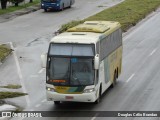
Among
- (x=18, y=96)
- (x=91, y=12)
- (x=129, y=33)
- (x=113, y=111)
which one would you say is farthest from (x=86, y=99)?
(x=91, y=12)

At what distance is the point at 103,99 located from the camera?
25125mm

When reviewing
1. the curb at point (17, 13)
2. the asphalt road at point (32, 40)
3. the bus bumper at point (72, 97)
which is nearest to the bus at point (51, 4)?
the asphalt road at point (32, 40)

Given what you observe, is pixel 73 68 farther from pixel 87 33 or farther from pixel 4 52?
pixel 4 52

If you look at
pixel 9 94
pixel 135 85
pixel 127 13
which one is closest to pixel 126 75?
pixel 135 85

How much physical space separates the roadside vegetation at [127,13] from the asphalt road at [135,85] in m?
5.41

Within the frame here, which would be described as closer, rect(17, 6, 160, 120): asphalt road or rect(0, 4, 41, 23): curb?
rect(17, 6, 160, 120): asphalt road

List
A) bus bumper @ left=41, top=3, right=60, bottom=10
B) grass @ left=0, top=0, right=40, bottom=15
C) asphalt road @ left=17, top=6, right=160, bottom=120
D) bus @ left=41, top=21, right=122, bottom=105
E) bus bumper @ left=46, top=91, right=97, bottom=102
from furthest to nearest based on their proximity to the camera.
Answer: bus bumper @ left=41, top=3, right=60, bottom=10, grass @ left=0, top=0, right=40, bottom=15, asphalt road @ left=17, top=6, right=160, bottom=120, bus @ left=41, top=21, right=122, bottom=105, bus bumper @ left=46, top=91, right=97, bottom=102

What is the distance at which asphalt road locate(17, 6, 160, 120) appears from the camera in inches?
928

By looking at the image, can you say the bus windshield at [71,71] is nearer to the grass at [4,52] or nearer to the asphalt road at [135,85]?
the asphalt road at [135,85]

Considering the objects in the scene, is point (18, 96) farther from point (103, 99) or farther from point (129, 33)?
point (129, 33)

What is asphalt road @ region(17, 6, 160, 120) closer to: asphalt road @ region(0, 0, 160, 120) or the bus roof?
asphalt road @ region(0, 0, 160, 120)

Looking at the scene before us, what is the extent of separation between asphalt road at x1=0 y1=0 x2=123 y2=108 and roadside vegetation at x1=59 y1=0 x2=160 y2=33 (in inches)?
73.5

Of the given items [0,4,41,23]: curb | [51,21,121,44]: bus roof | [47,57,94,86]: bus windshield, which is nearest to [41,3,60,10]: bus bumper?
[0,4,41,23]: curb

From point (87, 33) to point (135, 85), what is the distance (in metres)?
4.63
